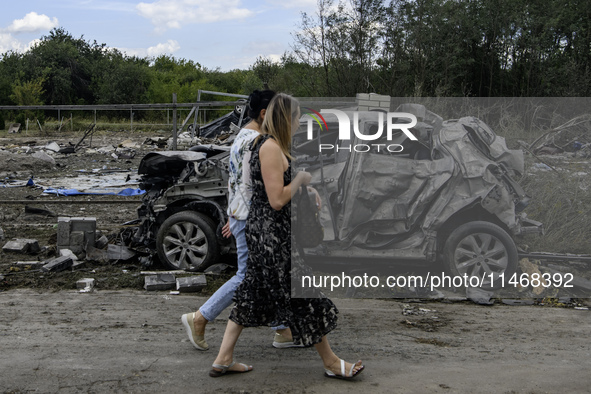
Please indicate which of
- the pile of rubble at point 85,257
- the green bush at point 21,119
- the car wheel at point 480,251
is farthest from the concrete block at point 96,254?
the green bush at point 21,119

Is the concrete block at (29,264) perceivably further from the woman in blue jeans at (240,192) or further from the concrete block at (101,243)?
the woman in blue jeans at (240,192)

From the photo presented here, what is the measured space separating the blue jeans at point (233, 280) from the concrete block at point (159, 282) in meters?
2.33

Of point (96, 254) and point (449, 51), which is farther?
point (449, 51)

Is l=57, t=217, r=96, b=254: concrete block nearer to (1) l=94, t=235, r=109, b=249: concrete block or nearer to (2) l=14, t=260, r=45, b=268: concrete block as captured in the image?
(1) l=94, t=235, r=109, b=249: concrete block

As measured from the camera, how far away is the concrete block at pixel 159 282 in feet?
22.1

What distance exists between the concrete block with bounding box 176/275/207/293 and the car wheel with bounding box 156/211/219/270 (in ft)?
1.73

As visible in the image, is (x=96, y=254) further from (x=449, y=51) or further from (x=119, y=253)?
(x=449, y=51)

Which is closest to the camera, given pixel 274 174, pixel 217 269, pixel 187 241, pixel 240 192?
pixel 274 174

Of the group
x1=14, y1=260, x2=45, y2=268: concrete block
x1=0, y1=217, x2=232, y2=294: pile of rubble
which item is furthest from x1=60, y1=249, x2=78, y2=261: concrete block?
x1=14, y1=260, x2=45, y2=268: concrete block

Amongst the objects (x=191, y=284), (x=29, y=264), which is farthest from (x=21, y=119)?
(x=191, y=284)

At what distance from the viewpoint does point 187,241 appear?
741 centimetres

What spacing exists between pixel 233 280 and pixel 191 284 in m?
2.38

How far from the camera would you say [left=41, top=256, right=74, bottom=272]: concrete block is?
728 cm

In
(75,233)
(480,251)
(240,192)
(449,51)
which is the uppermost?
(449,51)
